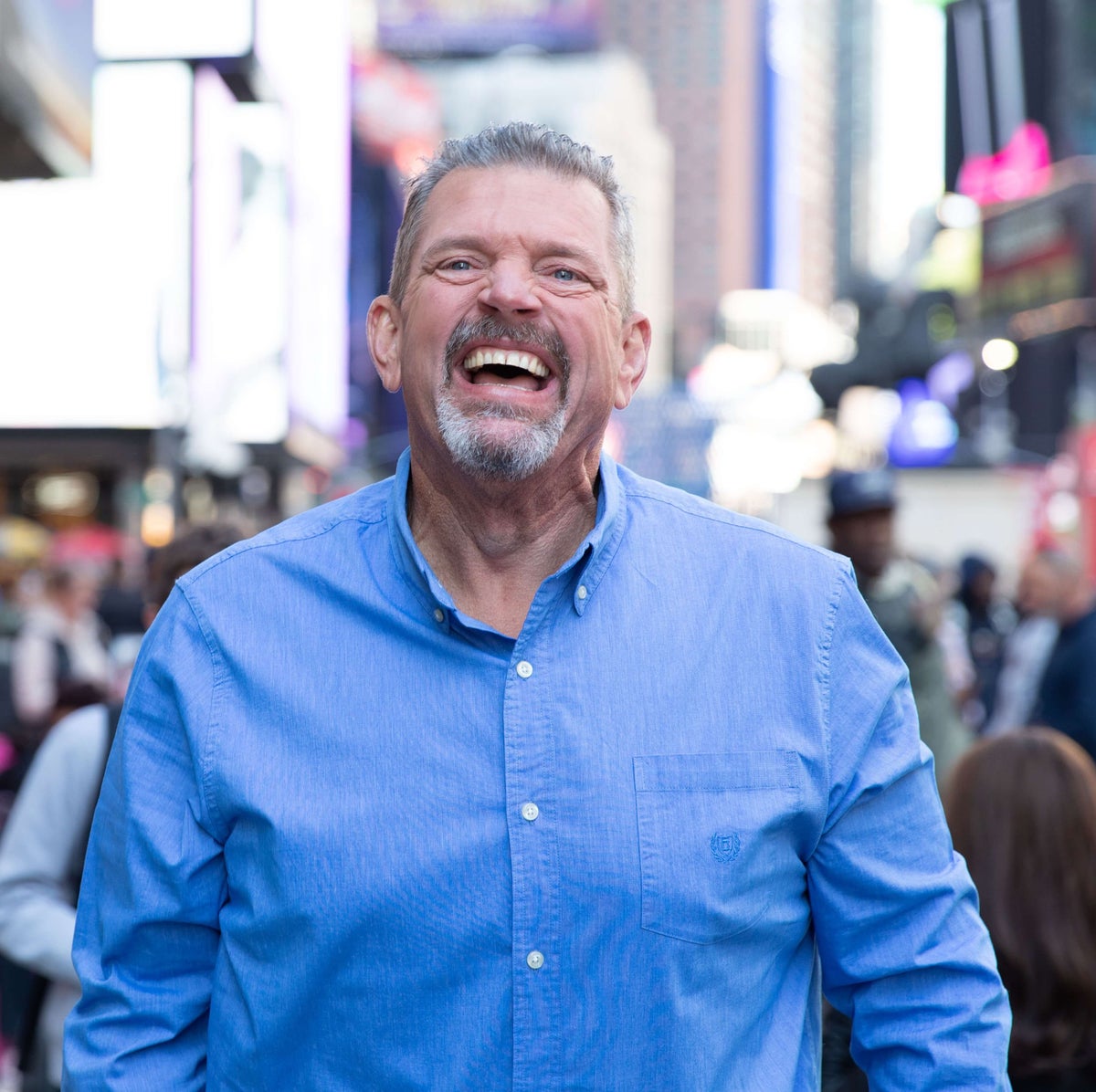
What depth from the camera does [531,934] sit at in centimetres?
183

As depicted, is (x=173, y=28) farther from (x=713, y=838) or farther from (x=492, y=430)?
(x=713, y=838)

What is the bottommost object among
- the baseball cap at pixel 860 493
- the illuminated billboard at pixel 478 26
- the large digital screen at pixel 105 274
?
the baseball cap at pixel 860 493

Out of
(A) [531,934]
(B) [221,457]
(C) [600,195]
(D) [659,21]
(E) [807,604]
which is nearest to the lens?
(A) [531,934]

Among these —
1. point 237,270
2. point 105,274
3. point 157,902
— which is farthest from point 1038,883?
point 237,270

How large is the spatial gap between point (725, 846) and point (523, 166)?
0.99 m

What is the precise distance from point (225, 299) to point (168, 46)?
5.06 meters

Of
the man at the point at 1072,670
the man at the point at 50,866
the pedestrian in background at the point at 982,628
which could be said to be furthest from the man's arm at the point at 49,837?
the pedestrian in background at the point at 982,628

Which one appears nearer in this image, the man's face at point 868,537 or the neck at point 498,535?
the neck at point 498,535

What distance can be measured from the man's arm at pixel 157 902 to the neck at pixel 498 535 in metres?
0.37

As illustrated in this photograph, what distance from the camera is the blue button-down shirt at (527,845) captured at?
1847 mm

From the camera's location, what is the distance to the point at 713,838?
74.4 inches

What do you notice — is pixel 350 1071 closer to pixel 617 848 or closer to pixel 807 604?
A: pixel 617 848

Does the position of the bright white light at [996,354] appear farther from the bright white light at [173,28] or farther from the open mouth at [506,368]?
the open mouth at [506,368]

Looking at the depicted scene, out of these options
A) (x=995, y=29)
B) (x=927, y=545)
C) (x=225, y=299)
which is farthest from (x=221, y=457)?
(x=995, y=29)
